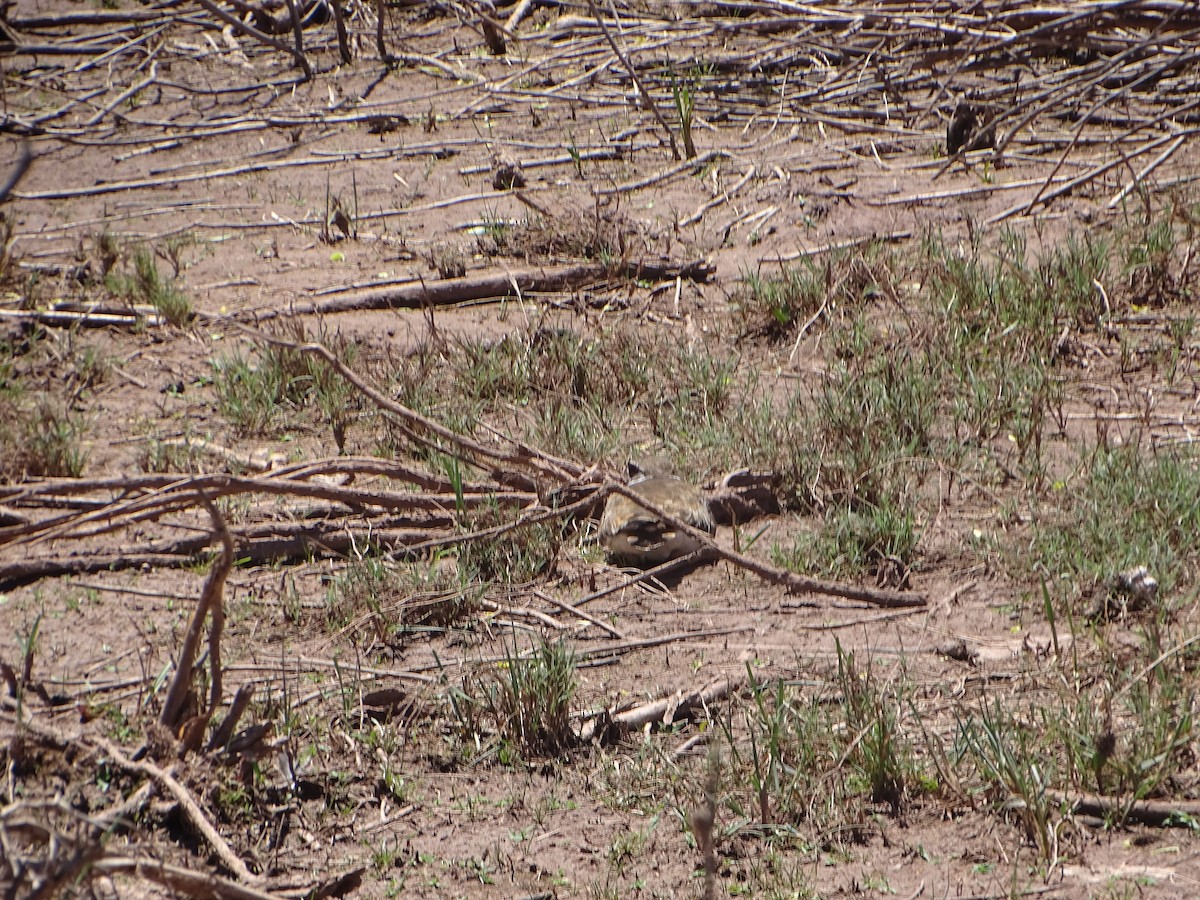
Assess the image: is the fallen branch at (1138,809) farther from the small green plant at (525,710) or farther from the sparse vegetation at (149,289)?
the sparse vegetation at (149,289)

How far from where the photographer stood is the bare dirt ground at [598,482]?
2617mm

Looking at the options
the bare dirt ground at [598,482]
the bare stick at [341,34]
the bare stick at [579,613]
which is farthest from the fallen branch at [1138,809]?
the bare stick at [341,34]

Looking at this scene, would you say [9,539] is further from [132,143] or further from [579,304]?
[132,143]

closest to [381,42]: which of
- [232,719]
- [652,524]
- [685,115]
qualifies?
[685,115]

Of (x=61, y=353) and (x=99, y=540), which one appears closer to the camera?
(x=99, y=540)

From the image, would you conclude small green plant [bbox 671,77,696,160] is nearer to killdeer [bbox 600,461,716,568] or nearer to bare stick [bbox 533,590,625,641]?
killdeer [bbox 600,461,716,568]

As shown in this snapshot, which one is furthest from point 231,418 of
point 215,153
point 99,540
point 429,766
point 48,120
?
point 48,120

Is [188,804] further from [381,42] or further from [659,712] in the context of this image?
[381,42]

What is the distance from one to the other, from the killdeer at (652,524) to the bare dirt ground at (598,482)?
0.10 metres

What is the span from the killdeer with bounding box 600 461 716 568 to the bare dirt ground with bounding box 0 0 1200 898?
4.1 inches

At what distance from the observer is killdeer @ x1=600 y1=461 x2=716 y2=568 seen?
3.66 m

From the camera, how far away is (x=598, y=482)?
3.84m

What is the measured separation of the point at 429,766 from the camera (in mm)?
2924

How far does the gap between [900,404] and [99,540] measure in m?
2.65
